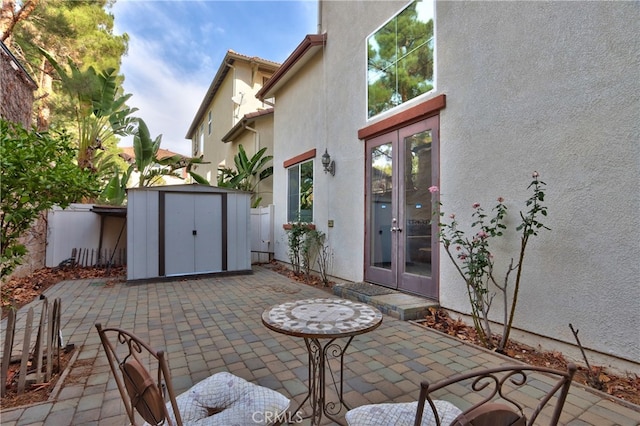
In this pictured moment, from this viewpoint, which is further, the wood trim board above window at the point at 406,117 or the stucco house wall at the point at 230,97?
the stucco house wall at the point at 230,97

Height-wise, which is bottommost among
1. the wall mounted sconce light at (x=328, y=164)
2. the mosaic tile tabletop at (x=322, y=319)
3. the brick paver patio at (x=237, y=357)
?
the brick paver patio at (x=237, y=357)

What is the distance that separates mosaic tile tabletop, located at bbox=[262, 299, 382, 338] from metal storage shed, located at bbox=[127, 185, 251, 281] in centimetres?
578

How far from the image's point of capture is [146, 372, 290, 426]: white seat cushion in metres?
1.63

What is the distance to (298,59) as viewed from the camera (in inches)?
313

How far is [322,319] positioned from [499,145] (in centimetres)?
303

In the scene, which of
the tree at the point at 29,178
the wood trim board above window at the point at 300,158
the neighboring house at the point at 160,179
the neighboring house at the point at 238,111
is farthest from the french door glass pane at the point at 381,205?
the neighboring house at the point at 160,179

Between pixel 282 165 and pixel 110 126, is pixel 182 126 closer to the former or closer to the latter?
pixel 110 126

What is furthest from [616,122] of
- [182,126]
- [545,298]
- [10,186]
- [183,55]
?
[182,126]

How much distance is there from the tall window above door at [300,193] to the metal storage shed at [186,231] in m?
1.23

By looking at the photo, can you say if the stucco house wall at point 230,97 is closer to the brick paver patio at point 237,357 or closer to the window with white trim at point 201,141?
the window with white trim at point 201,141

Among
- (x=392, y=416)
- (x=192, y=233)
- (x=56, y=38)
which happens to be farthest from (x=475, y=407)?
(x=56, y=38)

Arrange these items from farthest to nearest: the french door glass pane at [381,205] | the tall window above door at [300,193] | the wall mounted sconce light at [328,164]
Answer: the tall window above door at [300,193] < the wall mounted sconce light at [328,164] < the french door glass pane at [381,205]

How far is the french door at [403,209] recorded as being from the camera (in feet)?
15.2

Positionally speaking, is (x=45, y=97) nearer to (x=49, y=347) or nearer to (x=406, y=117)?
(x=49, y=347)
